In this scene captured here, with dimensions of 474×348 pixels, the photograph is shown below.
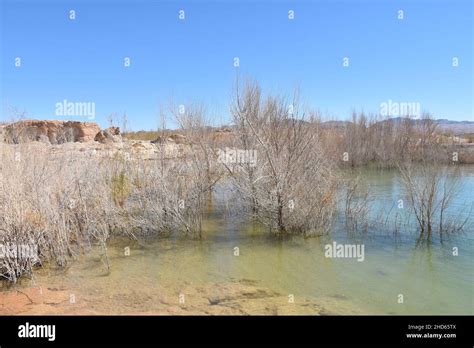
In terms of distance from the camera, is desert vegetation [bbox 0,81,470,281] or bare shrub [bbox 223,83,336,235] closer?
desert vegetation [bbox 0,81,470,281]

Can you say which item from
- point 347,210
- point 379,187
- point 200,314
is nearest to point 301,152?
point 347,210

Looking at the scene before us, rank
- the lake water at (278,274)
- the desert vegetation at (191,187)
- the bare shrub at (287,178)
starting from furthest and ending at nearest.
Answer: the bare shrub at (287,178) → the desert vegetation at (191,187) → the lake water at (278,274)

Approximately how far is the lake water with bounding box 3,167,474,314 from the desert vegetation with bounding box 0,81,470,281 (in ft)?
1.72

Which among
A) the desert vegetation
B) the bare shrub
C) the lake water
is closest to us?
the lake water

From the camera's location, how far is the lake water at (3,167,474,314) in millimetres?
5766

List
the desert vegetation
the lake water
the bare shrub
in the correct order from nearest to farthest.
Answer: the lake water < the desert vegetation < the bare shrub

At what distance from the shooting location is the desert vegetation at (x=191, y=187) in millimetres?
7633

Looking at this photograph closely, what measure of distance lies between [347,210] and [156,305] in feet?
21.9

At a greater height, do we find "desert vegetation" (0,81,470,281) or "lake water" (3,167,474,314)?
"desert vegetation" (0,81,470,281)

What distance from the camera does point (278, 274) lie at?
709 centimetres

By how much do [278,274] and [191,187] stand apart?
402cm

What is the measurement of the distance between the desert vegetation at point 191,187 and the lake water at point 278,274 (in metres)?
0.52

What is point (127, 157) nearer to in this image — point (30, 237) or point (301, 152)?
point (30, 237)

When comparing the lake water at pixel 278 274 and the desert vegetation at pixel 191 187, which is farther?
the desert vegetation at pixel 191 187
